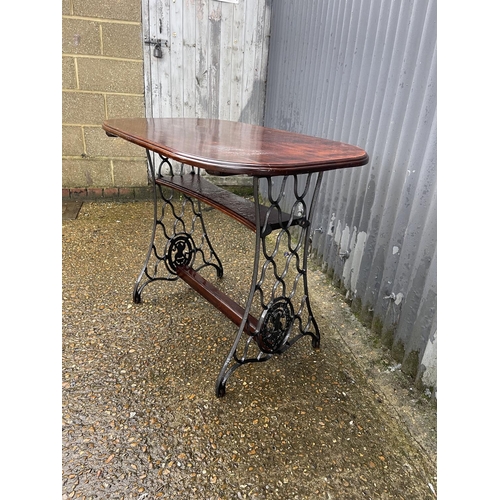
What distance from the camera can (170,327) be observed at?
6.56 feet

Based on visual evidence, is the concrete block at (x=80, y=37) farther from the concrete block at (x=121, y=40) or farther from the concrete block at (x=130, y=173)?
the concrete block at (x=130, y=173)

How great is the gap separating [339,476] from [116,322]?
1.28m

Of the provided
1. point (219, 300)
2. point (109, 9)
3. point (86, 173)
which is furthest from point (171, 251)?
point (109, 9)

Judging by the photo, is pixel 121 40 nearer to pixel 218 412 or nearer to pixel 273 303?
pixel 273 303

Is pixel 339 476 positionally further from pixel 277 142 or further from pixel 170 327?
pixel 277 142

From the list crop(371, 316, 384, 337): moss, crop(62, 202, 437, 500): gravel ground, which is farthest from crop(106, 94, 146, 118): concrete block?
crop(371, 316, 384, 337): moss

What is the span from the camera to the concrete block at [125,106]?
3373 mm

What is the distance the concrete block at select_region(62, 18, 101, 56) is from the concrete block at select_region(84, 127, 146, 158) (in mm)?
618

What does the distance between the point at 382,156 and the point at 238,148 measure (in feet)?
2.80

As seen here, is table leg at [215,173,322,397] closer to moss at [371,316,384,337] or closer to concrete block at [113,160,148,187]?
moss at [371,316,384,337]

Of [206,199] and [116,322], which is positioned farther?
[116,322]

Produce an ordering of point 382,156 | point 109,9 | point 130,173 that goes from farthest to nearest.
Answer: point 130,173, point 109,9, point 382,156

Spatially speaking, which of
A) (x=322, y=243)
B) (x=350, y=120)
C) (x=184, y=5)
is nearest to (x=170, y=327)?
(x=322, y=243)

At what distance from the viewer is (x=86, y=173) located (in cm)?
357
